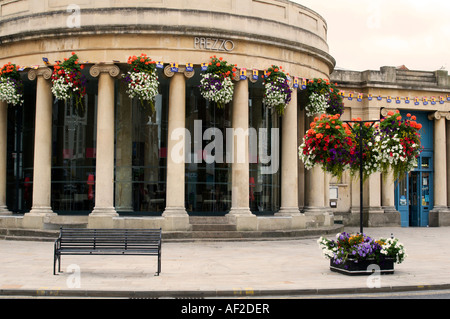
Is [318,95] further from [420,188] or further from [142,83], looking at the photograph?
[420,188]

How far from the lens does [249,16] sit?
2323 cm

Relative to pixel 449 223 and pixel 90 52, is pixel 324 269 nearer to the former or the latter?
pixel 90 52

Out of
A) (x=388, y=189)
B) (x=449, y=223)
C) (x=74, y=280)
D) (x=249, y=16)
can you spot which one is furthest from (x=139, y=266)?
(x=449, y=223)

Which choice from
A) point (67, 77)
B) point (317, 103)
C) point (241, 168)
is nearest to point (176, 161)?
point (241, 168)

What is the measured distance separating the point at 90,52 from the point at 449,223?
21497 millimetres

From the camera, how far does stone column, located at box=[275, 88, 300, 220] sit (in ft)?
78.5

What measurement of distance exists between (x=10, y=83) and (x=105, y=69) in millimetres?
4032

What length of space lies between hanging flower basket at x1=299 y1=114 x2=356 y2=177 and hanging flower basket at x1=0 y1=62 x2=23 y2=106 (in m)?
13.5

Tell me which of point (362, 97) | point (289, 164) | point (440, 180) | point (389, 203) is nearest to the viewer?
point (289, 164)

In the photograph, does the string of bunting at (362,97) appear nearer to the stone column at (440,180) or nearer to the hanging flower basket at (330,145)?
the stone column at (440,180)

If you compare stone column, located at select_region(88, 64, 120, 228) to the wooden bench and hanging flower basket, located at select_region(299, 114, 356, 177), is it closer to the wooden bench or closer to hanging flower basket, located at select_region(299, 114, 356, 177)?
the wooden bench

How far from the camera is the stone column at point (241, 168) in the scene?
2244cm

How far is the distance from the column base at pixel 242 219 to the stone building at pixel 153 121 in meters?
0.04

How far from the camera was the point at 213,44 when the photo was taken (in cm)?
2255
